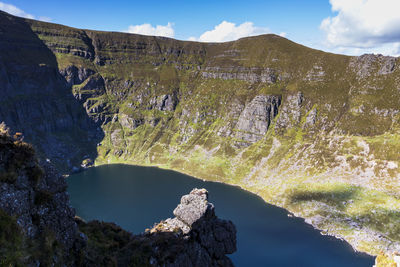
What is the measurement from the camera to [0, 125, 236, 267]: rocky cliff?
1947 cm

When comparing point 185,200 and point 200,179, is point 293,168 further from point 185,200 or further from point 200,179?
point 185,200

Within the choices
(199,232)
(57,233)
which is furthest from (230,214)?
(57,233)

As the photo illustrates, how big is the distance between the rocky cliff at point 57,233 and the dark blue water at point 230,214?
64352mm

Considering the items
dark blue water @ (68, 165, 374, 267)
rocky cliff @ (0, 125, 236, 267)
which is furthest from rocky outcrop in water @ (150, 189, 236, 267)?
dark blue water @ (68, 165, 374, 267)

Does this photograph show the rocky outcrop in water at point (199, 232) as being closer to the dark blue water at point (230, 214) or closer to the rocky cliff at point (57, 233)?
the rocky cliff at point (57, 233)

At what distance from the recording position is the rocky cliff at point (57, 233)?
19.5 metres

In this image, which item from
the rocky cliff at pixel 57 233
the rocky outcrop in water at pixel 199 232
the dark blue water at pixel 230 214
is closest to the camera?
the rocky cliff at pixel 57 233

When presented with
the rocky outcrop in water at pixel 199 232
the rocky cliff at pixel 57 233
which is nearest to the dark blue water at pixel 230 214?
the rocky outcrop in water at pixel 199 232

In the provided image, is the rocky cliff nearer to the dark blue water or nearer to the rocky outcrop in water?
the rocky outcrop in water

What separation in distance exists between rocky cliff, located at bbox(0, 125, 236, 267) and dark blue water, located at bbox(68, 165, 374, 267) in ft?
211

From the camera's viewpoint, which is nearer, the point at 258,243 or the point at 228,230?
the point at 228,230

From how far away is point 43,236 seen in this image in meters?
21.6

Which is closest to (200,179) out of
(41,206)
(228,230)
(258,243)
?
(258,243)

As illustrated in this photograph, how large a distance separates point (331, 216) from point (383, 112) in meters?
99.0
